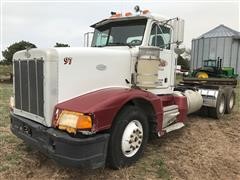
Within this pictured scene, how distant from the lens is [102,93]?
3.99 metres

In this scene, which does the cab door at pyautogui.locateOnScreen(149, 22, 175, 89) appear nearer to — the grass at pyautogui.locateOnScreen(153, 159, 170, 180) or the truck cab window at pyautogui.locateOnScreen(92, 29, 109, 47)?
the truck cab window at pyautogui.locateOnScreen(92, 29, 109, 47)

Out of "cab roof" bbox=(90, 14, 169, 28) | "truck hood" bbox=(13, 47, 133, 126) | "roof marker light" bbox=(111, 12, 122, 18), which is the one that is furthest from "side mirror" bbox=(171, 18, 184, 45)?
"truck hood" bbox=(13, 47, 133, 126)

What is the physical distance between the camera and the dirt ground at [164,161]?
3980 millimetres

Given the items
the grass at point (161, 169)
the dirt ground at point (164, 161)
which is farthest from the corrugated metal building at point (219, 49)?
the grass at point (161, 169)

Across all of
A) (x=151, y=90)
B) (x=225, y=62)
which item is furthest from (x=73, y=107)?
(x=225, y=62)

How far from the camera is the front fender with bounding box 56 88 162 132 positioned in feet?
11.5

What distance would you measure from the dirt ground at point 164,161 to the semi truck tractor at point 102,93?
296 millimetres

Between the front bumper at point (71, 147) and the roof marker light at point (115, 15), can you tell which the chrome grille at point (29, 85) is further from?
the roof marker light at point (115, 15)

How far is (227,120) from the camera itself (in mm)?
8125

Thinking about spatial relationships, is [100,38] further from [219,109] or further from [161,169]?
[219,109]

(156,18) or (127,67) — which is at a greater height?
(156,18)

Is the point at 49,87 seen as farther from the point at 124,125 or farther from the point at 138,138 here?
the point at 138,138

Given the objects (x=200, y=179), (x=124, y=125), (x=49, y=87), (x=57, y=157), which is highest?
(x=49, y=87)

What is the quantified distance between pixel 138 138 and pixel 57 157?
1333 mm
